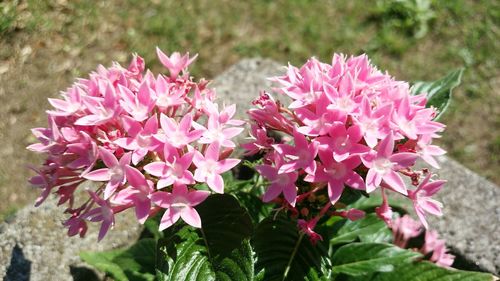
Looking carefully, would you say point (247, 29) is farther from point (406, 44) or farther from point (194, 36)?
point (406, 44)

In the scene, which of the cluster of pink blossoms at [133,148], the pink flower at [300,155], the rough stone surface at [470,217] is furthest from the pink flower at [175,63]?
the rough stone surface at [470,217]

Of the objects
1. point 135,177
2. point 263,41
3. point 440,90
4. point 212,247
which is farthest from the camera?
point 263,41

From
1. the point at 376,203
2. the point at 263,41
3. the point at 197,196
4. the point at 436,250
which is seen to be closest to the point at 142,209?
the point at 197,196

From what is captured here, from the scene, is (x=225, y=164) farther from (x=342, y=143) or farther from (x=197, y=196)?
(x=342, y=143)

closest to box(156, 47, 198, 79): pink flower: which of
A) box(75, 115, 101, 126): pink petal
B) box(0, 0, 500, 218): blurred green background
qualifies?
box(75, 115, 101, 126): pink petal

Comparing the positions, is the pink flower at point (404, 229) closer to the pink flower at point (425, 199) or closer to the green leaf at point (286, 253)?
the green leaf at point (286, 253)

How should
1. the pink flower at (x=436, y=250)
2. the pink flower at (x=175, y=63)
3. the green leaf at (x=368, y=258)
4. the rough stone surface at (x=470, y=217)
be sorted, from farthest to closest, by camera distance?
the rough stone surface at (x=470, y=217), the pink flower at (x=436, y=250), the green leaf at (x=368, y=258), the pink flower at (x=175, y=63)

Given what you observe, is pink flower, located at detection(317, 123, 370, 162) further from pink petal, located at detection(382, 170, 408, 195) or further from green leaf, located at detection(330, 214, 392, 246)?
green leaf, located at detection(330, 214, 392, 246)
